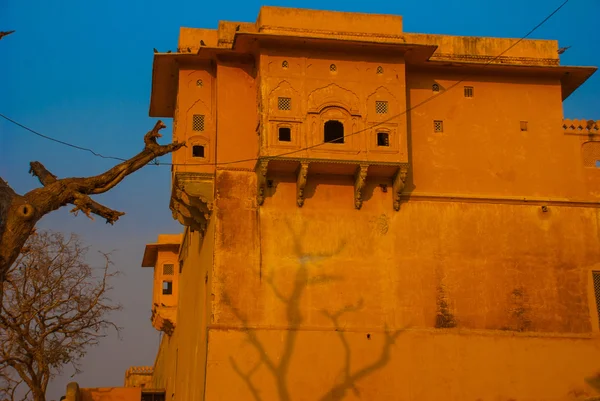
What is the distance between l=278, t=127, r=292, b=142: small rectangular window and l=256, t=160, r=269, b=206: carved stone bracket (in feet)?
2.46

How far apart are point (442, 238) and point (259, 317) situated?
A: 461 centimetres

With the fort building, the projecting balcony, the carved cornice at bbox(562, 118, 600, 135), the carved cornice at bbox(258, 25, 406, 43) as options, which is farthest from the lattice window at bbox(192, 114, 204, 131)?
the carved cornice at bbox(562, 118, 600, 135)

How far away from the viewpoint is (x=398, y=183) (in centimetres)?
2122

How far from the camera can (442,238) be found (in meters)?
21.5

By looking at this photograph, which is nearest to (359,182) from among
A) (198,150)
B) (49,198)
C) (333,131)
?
(333,131)

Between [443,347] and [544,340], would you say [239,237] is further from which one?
[544,340]

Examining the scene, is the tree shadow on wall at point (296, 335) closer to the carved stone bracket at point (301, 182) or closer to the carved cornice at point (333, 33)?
the carved stone bracket at point (301, 182)

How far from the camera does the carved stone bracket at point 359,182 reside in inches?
824

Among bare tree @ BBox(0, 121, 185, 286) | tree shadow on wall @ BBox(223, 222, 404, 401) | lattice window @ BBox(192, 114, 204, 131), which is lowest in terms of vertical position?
tree shadow on wall @ BBox(223, 222, 404, 401)

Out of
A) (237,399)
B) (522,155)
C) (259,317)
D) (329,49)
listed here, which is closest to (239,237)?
(259,317)

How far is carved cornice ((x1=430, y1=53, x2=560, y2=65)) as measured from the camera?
2280cm

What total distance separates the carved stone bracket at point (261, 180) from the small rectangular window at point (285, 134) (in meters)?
0.75

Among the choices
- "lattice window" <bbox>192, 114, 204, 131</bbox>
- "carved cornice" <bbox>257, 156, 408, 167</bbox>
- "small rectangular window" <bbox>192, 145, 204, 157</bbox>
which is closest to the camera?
"carved cornice" <bbox>257, 156, 408, 167</bbox>

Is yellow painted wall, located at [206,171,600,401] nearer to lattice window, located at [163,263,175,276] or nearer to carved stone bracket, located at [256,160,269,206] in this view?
carved stone bracket, located at [256,160,269,206]
